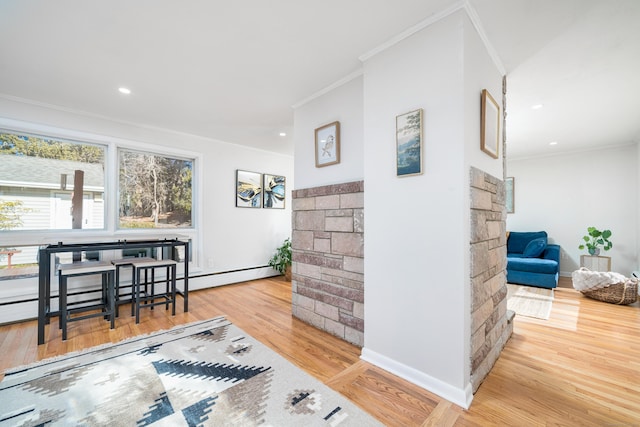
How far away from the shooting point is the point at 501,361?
2029mm

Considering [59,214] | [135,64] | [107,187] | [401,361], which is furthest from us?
[107,187]

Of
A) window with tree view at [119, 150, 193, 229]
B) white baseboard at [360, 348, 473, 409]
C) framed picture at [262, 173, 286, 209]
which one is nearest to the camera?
white baseboard at [360, 348, 473, 409]

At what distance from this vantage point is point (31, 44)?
6.30 feet

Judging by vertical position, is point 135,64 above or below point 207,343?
above

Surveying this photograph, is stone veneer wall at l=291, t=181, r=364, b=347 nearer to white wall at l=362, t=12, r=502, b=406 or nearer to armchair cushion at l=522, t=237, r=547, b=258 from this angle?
white wall at l=362, t=12, r=502, b=406

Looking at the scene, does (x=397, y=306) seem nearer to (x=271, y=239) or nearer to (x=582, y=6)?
(x=582, y=6)

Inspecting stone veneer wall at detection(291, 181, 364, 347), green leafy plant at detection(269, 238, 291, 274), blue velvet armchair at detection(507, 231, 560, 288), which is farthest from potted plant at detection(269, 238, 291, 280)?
blue velvet armchair at detection(507, 231, 560, 288)

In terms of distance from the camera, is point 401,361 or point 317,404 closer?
point 317,404

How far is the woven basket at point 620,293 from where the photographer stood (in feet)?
10.7

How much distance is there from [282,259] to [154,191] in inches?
90.2

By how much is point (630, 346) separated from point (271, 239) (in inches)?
181

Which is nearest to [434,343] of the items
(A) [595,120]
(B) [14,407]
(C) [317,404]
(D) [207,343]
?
(C) [317,404]

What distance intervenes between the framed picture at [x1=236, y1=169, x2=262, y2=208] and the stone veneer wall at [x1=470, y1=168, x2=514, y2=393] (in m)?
3.72

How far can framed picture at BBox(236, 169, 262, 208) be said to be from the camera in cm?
451
